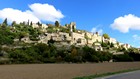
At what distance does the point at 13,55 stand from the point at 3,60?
14.7ft

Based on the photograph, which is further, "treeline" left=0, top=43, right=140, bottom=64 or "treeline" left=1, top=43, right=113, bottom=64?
"treeline" left=1, top=43, right=113, bottom=64

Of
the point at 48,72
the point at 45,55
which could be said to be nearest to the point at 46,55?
the point at 45,55

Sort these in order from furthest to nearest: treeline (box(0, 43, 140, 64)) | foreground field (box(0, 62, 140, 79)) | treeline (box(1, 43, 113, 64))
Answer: treeline (box(1, 43, 113, 64))
treeline (box(0, 43, 140, 64))
foreground field (box(0, 62, 140, 79))

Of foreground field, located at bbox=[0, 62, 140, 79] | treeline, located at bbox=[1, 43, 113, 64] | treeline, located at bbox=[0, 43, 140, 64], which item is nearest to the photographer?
foreground field, located at bbox=[0, 62, 140, 79]

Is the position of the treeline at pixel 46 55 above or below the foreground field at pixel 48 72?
above

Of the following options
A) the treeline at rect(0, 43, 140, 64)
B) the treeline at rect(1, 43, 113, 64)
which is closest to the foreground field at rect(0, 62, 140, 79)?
the treeline at rect(0, 43, 140, 64)

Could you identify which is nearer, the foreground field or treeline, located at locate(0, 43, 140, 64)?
the foreground field

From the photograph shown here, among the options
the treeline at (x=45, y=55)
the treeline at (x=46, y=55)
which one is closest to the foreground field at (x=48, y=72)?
the treeline at (x=45, y=55)

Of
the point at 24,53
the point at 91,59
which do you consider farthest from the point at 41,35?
the point at 24,53

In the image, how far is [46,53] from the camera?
288 ft

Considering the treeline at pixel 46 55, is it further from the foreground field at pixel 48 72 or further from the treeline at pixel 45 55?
the foreground field at pixel 48 72

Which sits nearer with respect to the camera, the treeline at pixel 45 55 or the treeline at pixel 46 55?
the treeline at pixel 45 55

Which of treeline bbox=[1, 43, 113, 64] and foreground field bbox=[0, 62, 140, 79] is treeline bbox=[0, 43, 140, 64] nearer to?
treeline bbox=[1, 43, 113, 64]

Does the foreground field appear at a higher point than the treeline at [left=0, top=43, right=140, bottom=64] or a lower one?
lower
